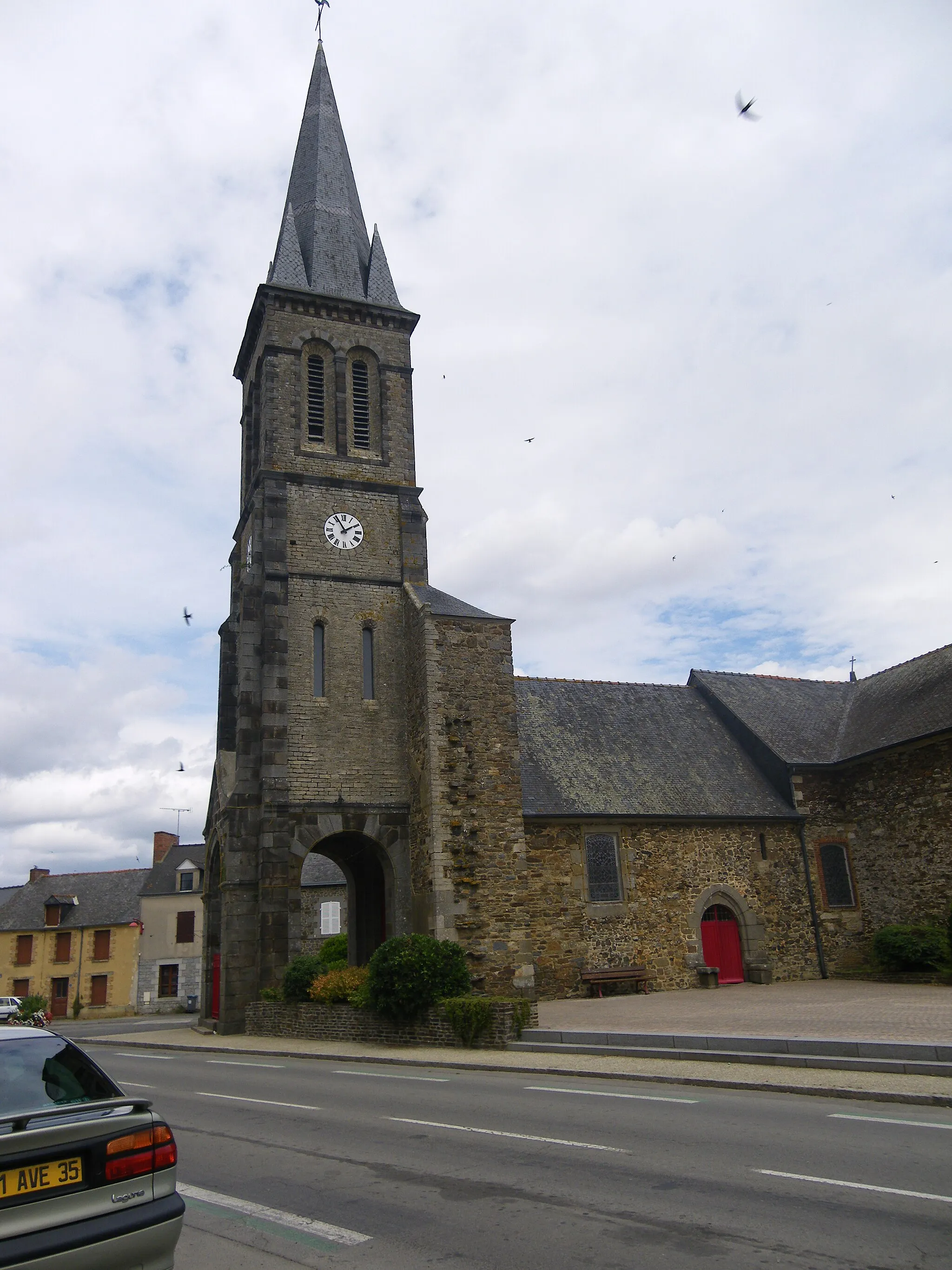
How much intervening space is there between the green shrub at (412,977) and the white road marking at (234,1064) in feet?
6.77

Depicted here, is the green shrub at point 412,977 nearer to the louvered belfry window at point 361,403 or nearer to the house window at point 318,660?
the house window at point 318,660

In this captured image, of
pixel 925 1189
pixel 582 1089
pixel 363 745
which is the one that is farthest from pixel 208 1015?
pixel 925 1189

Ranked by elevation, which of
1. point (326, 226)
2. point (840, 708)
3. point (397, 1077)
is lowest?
point (397, 1077)

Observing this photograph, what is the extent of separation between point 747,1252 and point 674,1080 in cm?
613

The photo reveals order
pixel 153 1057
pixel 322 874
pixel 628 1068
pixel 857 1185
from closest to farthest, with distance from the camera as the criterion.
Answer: pixel 857 1185, pixel 628 1068, pixel 153 1057, pixel 322 874

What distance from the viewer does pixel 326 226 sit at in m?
26.6

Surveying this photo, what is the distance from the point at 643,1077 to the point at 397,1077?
3442mm

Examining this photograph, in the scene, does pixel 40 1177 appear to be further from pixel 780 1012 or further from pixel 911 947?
pixel 911 947

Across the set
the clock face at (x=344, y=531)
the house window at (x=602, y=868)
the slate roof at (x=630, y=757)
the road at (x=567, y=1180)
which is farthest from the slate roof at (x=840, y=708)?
the road at (x=567, y=1180)

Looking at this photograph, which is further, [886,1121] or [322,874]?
[322,874]

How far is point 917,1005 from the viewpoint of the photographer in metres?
15.7

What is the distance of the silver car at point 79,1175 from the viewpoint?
3.48 metres

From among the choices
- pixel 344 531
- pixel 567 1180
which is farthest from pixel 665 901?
pixel 567 1180

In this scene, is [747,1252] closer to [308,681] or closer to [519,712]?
[308,681]
